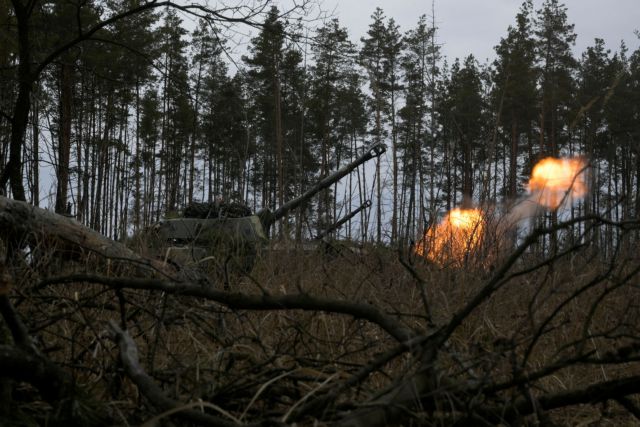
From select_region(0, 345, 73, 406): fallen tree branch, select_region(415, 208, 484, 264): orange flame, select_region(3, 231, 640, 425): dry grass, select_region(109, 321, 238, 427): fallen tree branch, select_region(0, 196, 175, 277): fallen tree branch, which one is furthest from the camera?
select_region(415, 208, 484, 264): orange flame

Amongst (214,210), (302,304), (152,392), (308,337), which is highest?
(214,210)

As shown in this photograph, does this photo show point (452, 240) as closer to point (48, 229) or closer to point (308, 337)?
point (308, 337)

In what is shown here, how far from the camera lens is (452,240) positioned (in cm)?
619

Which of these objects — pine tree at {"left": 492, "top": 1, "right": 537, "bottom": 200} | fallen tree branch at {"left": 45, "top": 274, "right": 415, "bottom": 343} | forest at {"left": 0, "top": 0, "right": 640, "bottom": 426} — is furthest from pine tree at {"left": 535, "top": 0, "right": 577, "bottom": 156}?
fallen tree branch at {"left": 45, "top": 274, "right": 415, "bottom": 343}

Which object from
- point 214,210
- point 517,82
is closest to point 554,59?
point 517,82

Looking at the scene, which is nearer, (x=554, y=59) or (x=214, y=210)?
(x=214, y=210)

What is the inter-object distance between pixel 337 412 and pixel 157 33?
36.2 meters

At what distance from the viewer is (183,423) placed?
1560mm

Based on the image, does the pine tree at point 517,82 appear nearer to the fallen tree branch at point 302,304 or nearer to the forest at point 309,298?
the forest at point 309,298

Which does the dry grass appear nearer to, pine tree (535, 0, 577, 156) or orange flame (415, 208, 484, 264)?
orange flame (415, 208, 484, 264)

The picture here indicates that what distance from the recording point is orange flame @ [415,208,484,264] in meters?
5.95

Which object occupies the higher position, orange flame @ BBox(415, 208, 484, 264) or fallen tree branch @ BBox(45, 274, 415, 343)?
orange flame @ BBox(415, 208, 484, 264)

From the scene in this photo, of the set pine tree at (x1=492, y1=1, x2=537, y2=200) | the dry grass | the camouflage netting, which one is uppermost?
pine tree at (x1=492, y1=1, x2=537, y2=200)

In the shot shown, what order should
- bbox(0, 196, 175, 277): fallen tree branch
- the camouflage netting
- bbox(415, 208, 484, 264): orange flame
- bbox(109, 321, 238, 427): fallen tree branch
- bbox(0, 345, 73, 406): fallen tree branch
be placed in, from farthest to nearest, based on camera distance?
1. the camouflage netting
2. bbox(415, 208, 484, 264): orange flame
3. bbox(0, 196, 175, 277): fallen tree branch
4. bbox(0, 345, 73, 406): fallen tree branch
5. bbox(109, 321, 238, 427): fallen tree branch
